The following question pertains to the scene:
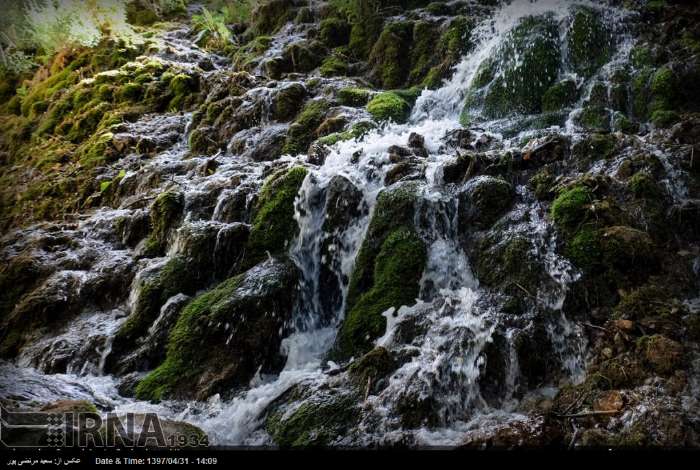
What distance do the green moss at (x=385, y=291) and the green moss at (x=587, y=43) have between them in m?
5.24

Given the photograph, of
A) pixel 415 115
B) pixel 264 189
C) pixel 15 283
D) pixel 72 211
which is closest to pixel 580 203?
pixel 264 189

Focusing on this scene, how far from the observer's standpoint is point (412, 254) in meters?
5.53

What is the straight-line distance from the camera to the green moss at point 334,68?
462 inches

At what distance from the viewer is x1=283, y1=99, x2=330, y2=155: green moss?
9.31 metres

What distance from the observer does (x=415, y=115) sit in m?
9.48

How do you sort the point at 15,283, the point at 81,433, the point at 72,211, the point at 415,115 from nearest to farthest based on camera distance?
the point at 81,433
the point at 15,283
the point at 415,115
the point at 72,211

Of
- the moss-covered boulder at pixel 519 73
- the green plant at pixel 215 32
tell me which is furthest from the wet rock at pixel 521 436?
the green plant at pixel 215 32

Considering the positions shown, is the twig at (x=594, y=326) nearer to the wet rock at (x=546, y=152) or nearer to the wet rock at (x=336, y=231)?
the wet rock at (x=546, y=152)

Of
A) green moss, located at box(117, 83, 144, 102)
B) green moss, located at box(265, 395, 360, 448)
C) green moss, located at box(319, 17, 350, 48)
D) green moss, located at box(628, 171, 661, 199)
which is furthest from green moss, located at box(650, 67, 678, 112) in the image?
green moss, located at box(117, 83, 144, 102)

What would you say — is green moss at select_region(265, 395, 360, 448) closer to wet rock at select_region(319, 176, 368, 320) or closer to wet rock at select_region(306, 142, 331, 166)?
wet rock at select_region(319, 176, 368, 320)

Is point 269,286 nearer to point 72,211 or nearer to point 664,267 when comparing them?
point 664,267

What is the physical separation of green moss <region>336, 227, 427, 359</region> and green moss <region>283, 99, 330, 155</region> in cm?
430

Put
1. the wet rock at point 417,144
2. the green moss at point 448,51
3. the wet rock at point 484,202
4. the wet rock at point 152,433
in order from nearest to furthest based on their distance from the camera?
1. the wet rock at point 152,433
2. the wet rock at point 484,202
3. the wet rock at point 417,144
4. the green moss at point 448,51

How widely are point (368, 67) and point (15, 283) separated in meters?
9.28
